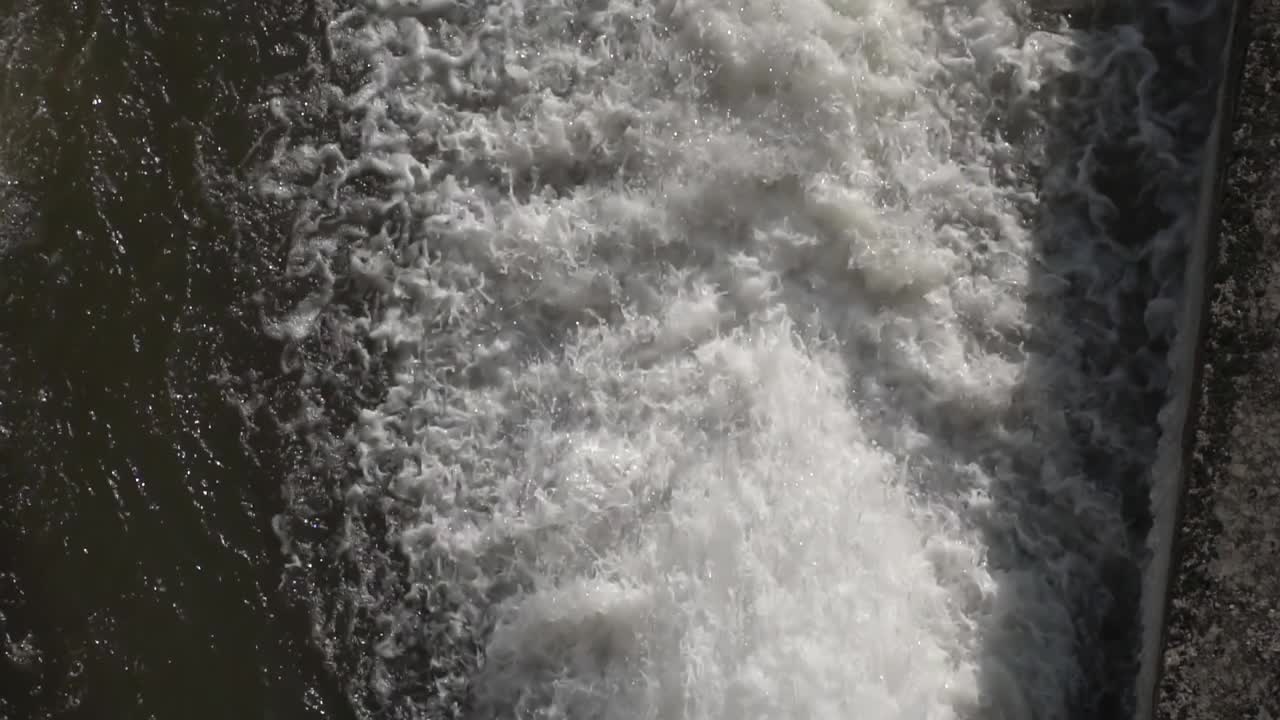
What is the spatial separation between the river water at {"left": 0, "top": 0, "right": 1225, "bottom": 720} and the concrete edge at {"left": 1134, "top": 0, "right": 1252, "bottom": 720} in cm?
9

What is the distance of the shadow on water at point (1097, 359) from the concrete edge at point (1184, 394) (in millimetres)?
69

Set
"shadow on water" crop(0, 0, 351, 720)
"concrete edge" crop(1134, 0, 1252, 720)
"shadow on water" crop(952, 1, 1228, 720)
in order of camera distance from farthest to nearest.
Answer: "shadow on water" crop(0, 0, 351, 720)
"shadow on water" crop(952, 1, 1228, 720)
"concrete edge" crop(1134, 0, 1252, 720)

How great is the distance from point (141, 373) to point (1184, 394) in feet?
14.2

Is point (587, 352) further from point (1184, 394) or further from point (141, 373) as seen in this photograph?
point (1184, 394)

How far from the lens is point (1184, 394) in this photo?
13.3 feet

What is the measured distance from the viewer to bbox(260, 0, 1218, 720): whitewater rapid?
4141 millimetres

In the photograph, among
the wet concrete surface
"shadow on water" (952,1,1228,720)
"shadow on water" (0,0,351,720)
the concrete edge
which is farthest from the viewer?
"shadow on water" (0,0,351,720)

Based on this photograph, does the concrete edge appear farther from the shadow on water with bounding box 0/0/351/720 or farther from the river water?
the shadow on water with bounding box 0/0/351/720

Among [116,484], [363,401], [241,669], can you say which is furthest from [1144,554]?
[116,484]

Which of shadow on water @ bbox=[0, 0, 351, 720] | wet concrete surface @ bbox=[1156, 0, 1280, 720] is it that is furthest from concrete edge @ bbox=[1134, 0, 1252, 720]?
shadow on water @ bbox=[0, 0, 351, 720]

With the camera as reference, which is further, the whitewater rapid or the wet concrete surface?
the whitewater rapid

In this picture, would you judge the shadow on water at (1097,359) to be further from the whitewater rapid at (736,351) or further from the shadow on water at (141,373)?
the shadow on water at (141,373)

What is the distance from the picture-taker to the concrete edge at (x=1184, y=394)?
3.79 meters

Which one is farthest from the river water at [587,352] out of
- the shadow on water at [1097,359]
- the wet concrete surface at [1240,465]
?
the wet concrete surface at [1240,465]
